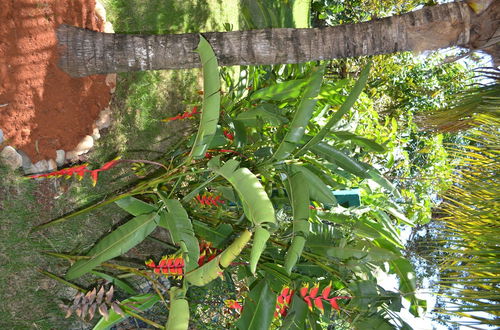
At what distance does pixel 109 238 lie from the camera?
8.20 feet

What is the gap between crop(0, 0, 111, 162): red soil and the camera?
2.61m

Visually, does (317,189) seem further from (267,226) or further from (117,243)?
(117,243)

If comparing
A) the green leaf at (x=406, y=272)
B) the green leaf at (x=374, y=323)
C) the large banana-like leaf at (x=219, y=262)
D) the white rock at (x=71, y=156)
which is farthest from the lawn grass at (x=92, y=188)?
the green leaf at (x=406, y=272)

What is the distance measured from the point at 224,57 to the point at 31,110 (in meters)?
1.23

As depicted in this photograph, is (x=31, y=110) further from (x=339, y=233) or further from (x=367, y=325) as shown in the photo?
(x=367, y=325)

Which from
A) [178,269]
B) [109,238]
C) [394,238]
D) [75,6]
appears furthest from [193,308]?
[75,6]

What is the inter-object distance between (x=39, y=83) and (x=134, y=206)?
3.17 feet

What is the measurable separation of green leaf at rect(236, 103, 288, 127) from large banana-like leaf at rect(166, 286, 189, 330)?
1.45 m

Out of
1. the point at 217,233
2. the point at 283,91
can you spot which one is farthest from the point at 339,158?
the point at 217,233

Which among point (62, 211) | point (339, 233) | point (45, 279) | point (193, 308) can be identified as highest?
point (62, 211)

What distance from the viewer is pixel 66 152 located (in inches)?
121

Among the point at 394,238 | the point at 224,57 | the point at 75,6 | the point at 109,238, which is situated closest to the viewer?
the point at 109,238

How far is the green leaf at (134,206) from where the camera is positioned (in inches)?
107

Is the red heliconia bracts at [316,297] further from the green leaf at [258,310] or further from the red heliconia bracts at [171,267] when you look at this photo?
the red heliconia bracts at [171,267]
